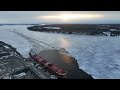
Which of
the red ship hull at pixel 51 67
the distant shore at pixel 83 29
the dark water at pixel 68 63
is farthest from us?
the distant shore at pixel 83 29

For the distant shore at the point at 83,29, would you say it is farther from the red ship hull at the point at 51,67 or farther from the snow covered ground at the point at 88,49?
the red ship hull at the point at 51,67

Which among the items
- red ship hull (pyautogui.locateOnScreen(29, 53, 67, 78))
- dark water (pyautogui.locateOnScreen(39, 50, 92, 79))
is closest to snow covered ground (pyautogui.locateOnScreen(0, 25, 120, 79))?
dark water (pyautogui.locateOnScreen(39, 50, 92, 79))

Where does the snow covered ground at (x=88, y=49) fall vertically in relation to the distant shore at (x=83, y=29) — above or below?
below

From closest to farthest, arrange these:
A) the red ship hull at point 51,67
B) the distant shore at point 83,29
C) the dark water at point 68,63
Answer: the red ship hull at point 51,67 < the dark water at point 68,63 < the distant shore at point 83,29

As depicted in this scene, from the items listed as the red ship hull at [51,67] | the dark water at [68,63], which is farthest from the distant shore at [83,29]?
the red ship hull at [51,67]

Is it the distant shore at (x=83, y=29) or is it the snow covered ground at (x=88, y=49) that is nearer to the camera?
the snow covered ground at (x=88, y=49)

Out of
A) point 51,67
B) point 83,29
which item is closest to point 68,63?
point 51,67

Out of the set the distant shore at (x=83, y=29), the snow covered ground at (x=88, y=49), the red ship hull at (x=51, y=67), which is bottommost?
the red ship hull at (x=51, y=67)
